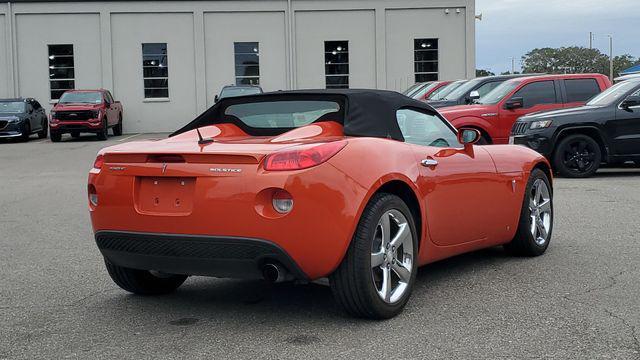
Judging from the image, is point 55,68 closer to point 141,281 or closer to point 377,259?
point 141,281

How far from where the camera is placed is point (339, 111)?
516 cm

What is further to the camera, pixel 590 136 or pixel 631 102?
pixel 590 136

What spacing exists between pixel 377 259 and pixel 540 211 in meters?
2.58

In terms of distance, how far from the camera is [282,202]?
168 inches

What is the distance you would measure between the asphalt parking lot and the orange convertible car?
11.1 inches

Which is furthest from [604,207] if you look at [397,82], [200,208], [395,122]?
[397,82]

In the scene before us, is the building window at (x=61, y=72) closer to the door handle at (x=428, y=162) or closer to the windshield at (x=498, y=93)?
the windshield at (x=498, y=93)

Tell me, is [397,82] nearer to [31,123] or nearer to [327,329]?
[31,123]

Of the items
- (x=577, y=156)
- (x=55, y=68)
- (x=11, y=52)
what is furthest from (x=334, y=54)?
(x=577, y=156)

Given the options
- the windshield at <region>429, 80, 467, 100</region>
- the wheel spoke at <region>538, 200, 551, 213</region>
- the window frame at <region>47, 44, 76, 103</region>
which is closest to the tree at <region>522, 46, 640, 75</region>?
the window frame at <region>47, 44, 76, 103</region>

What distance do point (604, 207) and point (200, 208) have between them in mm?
6462

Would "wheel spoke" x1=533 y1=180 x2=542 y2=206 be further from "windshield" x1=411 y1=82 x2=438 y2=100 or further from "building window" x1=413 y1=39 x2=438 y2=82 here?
"building window" x1=413 y1=39 x2=438 y2=82

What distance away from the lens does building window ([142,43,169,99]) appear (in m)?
34.6

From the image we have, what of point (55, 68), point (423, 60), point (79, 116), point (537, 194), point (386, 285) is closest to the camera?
point (386, 285)
